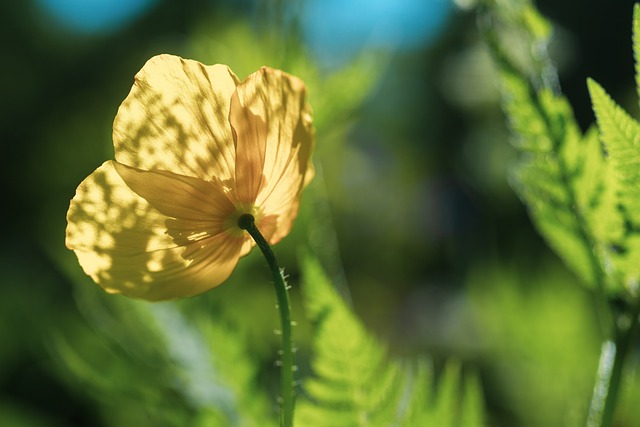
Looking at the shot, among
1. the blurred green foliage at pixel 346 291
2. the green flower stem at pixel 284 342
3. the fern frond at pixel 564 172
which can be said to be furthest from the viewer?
the blurred green foliage at pixel 346 291

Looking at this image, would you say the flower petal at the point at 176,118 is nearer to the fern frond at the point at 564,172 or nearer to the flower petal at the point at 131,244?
the flower petal at the point at 131,244

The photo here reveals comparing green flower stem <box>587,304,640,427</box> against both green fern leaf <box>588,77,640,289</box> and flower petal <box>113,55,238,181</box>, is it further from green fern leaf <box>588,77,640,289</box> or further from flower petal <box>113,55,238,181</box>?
flower petal <box>113,55,238,181</box>

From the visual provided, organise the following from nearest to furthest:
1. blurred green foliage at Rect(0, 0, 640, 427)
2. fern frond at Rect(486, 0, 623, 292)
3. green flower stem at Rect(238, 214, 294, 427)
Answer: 1. green flower stem at Rect(238, 214, 294, 427)
2. fern frond at Rect(486, 0, 623, 292)
3. blurred green foliage at Rect(0, 0, 640, 427)

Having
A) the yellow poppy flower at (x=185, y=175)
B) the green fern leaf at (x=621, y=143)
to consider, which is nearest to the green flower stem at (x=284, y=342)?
the yellow poppy flower at (x=185, y=175)

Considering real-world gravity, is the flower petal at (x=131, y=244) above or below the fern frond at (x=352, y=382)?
above

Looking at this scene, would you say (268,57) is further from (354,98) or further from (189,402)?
(189,402)

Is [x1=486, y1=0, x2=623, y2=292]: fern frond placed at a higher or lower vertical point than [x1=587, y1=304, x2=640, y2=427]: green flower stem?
higher

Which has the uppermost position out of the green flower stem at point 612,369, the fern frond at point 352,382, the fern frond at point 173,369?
the fern frond at point 173,369

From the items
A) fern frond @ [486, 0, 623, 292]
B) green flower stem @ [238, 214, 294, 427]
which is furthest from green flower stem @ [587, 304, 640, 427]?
green flower stem @ [238, 214, 294, 427]
